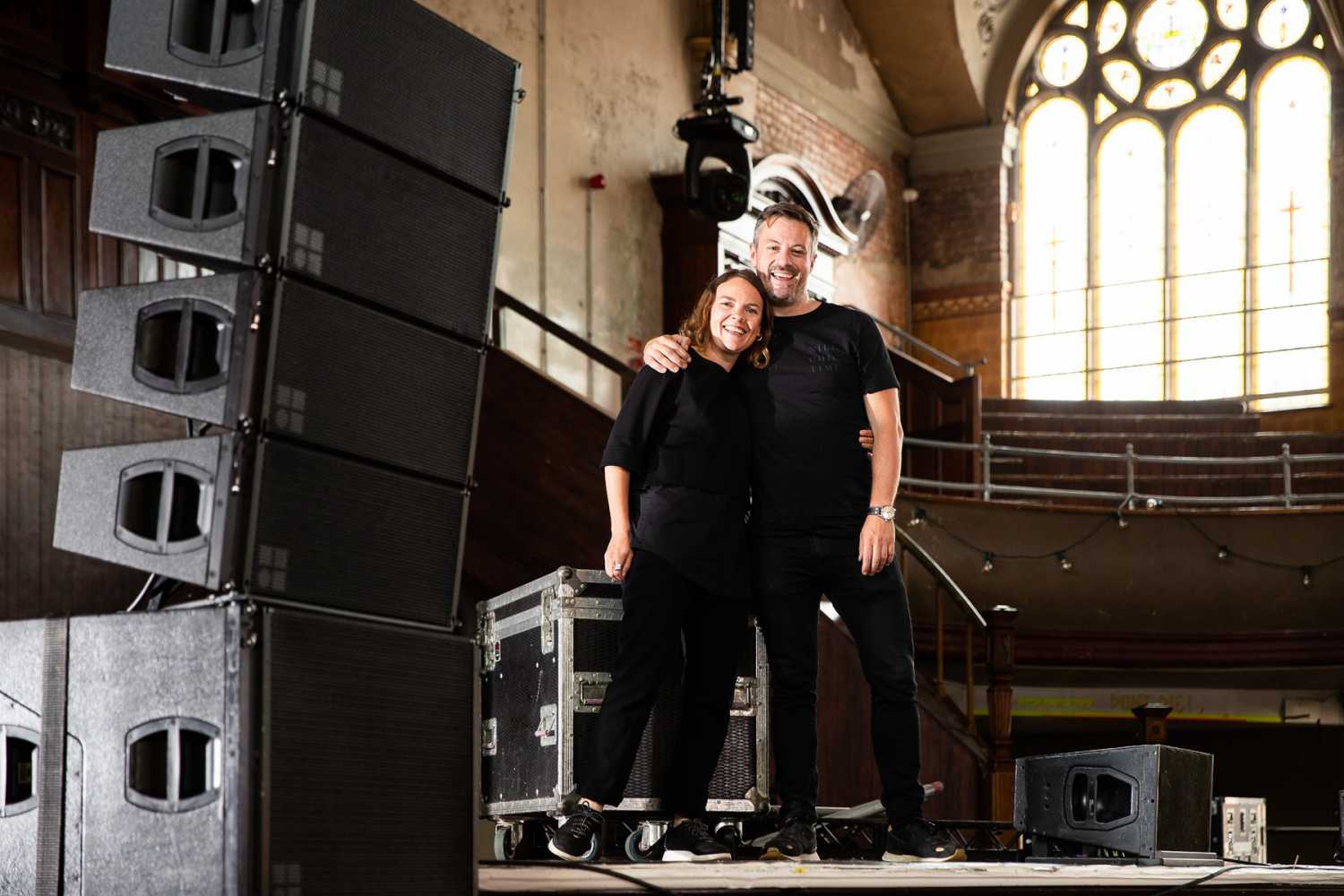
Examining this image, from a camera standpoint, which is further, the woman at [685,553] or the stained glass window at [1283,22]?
the stained glass window at [1283,22]

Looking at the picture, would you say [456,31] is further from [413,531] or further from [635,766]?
[635,766]

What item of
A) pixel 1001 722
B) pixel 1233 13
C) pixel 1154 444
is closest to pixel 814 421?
pixel 1001 722

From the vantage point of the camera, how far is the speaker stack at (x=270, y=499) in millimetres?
2150

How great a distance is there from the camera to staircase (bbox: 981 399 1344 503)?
11.4 metres

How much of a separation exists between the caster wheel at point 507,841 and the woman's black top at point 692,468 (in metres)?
1.01

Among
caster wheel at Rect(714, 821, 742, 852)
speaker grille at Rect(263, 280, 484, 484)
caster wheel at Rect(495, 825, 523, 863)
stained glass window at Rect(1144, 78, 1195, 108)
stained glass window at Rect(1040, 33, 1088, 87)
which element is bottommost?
caster wheel at Rect(495, 825, 523, 863)

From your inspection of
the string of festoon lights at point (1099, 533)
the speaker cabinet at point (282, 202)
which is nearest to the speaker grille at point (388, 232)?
the speaker cabinet at point (282, 202)

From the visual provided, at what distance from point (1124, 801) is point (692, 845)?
3.68ft

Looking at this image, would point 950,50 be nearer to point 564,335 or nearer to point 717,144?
point 717,144

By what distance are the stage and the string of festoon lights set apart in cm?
616

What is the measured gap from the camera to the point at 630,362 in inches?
400

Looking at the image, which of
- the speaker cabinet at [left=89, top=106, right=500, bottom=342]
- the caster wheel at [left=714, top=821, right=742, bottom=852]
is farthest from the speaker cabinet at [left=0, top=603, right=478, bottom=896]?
the caster wheel at [left=714, top=821, right=742, bottom=852]

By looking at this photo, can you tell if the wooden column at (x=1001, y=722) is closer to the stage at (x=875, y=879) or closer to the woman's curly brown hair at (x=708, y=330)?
the stage at (x=875, y=879)

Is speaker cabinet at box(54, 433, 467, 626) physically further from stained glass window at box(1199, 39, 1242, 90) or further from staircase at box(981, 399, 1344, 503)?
stained glass window at box(1199, 39, 1242, 90)
